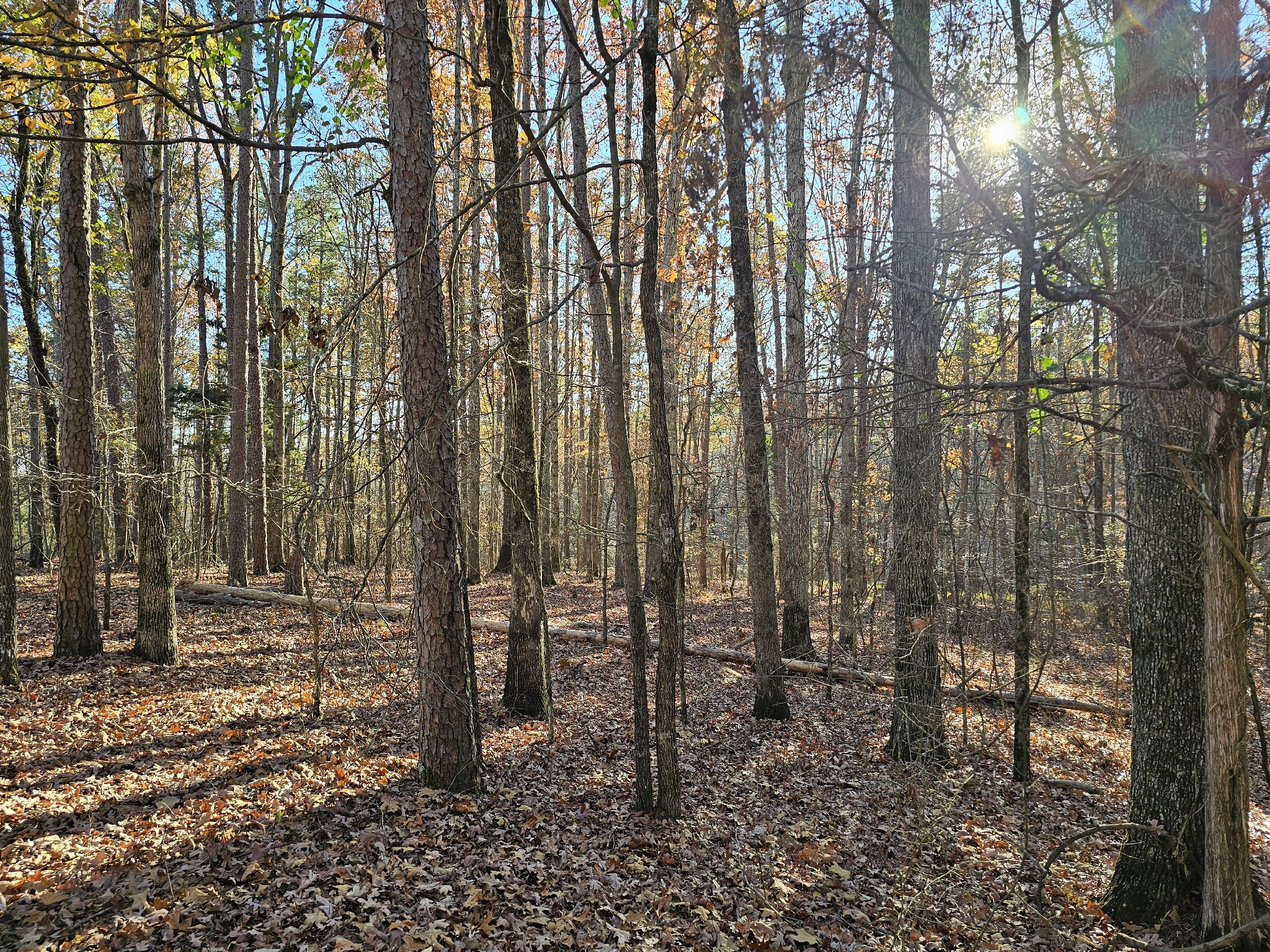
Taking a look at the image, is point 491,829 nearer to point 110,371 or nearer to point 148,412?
point 148,412

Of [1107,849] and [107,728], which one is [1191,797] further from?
[107,728]

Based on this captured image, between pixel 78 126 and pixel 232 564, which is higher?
pixel 78 126

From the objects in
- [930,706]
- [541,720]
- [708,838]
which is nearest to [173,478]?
[541,720]

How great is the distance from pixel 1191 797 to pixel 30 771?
28.1 ft

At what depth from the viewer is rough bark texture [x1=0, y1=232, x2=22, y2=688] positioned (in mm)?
6340

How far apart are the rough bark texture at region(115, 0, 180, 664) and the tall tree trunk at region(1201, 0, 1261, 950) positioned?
32.3ft

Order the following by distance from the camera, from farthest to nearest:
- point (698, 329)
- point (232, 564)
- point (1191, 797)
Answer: point (698, 329), point (232, 564), point (1191, 797)

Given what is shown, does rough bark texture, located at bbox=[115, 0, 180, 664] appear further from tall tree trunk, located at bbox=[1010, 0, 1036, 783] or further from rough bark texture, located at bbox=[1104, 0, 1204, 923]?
rough bark texture, located at bbox=[1104, 0, 1204, 923]

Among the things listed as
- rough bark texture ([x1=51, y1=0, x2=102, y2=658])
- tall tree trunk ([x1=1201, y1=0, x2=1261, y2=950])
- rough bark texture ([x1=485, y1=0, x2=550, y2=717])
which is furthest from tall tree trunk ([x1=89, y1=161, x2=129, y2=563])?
tall tree trunk ([x1=1201, y1=0, x2=1261, y2=950])

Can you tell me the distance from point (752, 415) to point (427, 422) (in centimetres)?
444

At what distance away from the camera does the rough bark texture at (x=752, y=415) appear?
25.2ft

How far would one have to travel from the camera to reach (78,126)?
6766 mm

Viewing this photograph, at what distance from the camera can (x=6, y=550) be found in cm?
643

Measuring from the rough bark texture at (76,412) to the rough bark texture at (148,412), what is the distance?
17.3 inches
